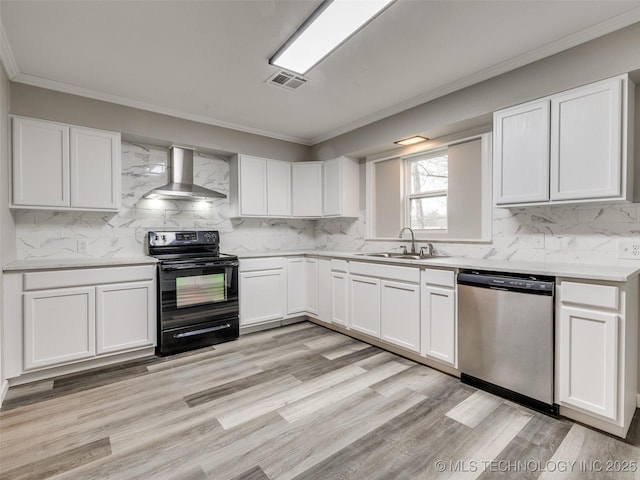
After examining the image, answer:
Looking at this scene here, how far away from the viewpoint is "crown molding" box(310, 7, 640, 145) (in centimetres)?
205

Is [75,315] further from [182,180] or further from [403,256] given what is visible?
[403,256]

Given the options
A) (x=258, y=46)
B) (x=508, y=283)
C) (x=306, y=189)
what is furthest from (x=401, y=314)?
(x=258, y=46)

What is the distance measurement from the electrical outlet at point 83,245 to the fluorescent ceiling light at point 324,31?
262cm

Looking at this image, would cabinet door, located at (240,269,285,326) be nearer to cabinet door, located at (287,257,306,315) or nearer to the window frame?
cabinet door, located at (287,257,306,315)

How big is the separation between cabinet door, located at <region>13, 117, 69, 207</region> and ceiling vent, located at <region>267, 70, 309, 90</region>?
1.99 metres

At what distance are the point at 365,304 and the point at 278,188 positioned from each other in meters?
2.06

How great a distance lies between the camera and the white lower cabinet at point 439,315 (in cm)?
262

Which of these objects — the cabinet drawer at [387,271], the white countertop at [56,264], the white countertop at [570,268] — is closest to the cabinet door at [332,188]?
the cabinet drawer at [387,271]

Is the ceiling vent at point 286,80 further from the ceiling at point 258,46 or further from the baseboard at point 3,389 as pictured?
the baseboard at point 3,389

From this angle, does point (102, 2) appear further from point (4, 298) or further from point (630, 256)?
point (630, 256)

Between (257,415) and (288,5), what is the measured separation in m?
2.63

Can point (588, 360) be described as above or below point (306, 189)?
below

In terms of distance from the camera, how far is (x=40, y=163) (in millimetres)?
2826

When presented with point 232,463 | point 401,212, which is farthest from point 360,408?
point 401,212
